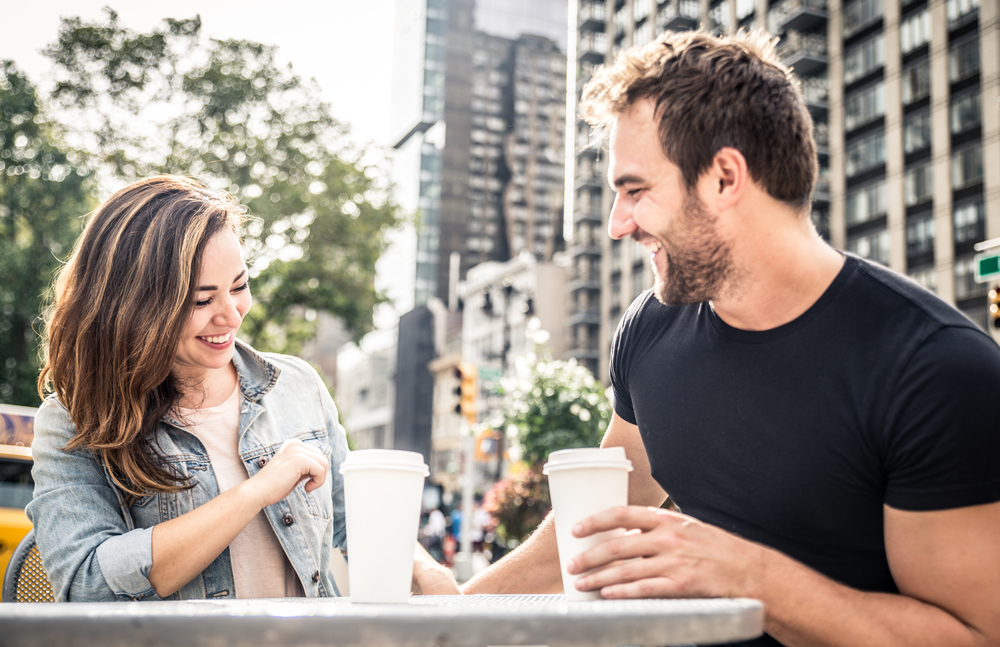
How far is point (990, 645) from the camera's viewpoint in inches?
52.6

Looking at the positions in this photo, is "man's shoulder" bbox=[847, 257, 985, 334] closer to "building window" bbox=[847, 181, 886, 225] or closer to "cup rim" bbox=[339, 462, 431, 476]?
"cup rim" bbox=[339, 462, 431, 476]

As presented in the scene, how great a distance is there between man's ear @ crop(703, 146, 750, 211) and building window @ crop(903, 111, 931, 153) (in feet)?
112

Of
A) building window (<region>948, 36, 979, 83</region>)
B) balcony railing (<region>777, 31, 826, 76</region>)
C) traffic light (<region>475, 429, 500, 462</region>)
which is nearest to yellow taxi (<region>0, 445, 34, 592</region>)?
traffic light (<region>475, 429, 500, 462</region>)

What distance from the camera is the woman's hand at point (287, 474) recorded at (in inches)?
63.6

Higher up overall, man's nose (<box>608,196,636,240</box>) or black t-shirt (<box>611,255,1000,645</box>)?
man's nose (<box>608,196,636,240</box>)

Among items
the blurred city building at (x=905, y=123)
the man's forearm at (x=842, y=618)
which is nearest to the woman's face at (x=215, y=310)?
the man's forearm at (x=842, y=618)

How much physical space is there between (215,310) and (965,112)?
33.7 meters

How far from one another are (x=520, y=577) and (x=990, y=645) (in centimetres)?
100

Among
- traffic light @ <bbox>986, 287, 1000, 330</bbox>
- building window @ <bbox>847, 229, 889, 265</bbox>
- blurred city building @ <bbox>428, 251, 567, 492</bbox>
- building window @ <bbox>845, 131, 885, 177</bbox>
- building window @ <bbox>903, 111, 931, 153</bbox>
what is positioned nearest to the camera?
traffic light @ <bbox>986, 287, 1000, 330</bbox>

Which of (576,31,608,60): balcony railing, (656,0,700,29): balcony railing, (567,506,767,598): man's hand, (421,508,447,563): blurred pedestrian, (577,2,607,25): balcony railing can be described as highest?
(577,2,607,25): balcony railing

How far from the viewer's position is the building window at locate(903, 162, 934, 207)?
101ft

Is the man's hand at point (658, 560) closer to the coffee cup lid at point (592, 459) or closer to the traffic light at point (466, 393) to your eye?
the coffee cup lid at point (592, 459)

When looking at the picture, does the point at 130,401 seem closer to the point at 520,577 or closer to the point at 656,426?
the point at 520,577

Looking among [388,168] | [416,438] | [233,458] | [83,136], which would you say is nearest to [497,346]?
[416,438]
